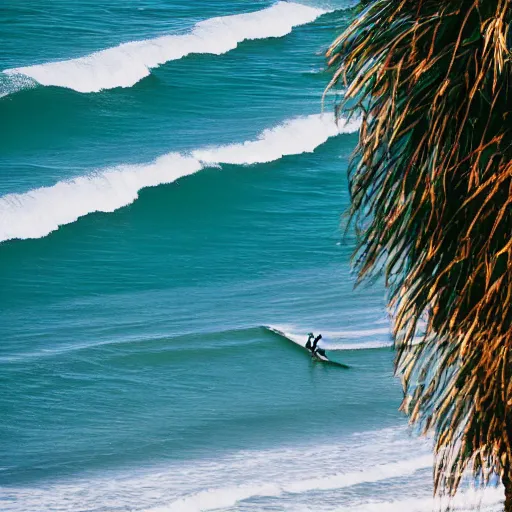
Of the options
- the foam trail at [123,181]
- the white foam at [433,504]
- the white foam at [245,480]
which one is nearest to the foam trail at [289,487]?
the white foam at [245,480]

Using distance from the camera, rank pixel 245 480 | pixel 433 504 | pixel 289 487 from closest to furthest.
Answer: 1. pixel 433 504
2. pixel 289 487
3. pixel 245 480

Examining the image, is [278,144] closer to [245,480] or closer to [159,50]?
[159,50]

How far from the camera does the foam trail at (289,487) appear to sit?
1149 centimetres

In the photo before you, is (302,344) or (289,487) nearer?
(289,487)

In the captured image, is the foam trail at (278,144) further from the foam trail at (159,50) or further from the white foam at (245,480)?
the white foam at (245,480)

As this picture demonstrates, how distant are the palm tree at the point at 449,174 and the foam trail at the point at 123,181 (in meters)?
15.3

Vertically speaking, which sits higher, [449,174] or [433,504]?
[449,174]

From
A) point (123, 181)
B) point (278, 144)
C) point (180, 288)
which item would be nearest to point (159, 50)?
point (278, 144)

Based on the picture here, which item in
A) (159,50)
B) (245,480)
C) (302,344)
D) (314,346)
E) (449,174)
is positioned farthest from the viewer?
(159,50)

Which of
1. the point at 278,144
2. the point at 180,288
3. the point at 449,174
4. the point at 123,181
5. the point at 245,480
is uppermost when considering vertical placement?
the point at 449,174

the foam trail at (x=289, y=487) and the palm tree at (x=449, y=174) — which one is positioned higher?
the palm tree at (x=449, y=174)

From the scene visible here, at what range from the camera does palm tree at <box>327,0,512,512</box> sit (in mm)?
5840

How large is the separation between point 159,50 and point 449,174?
29.5m

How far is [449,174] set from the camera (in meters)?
6.02
